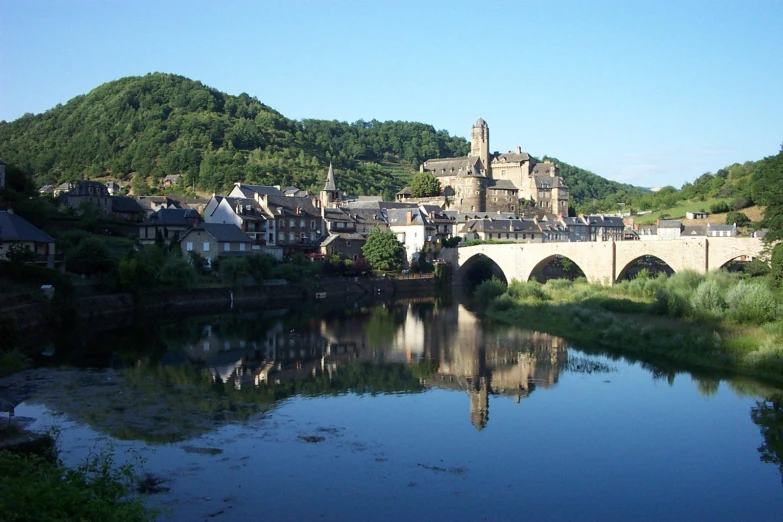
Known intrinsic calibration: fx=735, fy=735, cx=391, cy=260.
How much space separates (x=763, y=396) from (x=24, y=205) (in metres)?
37.5

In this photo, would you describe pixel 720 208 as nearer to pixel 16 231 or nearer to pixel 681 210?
pixel 681 210

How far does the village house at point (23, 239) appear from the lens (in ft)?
107

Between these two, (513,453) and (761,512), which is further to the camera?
(513,453)

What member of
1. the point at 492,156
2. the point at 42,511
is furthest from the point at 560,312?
the point at 492,156

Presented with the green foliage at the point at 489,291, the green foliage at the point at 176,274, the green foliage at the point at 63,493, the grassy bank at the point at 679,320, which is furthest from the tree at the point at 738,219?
the green foliage at the point at 63,493

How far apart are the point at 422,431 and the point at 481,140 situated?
78934 millimetres

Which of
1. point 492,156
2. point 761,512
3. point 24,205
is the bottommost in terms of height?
point 761,512

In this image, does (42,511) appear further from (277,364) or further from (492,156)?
(492,156)

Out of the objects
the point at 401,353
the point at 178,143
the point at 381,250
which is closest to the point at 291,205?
the point at 381,250

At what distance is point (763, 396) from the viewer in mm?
19266

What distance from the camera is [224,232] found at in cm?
4881

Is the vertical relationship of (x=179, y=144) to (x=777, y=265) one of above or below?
above

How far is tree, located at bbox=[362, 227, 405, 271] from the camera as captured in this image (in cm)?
5672

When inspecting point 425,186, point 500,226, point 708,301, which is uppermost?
point 425,186
